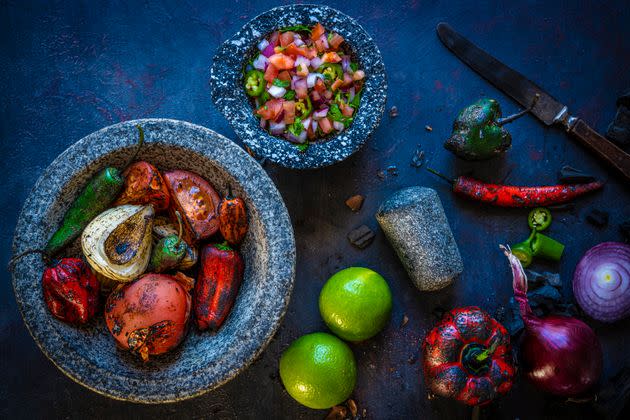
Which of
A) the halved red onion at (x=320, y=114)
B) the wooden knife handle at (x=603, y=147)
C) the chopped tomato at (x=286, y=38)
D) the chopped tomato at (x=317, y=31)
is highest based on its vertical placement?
the chopped tomato at (x=317, y=31)

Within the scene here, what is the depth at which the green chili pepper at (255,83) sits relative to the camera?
64.2 inches

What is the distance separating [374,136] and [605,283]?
2.94ft

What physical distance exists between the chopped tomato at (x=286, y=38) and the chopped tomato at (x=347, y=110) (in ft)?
0.84

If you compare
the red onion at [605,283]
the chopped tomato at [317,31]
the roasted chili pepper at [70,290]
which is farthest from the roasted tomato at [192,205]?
the red onion at [605,283]

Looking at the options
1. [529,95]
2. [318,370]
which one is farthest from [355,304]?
[529,95]

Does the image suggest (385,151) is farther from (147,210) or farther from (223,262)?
(147,210)

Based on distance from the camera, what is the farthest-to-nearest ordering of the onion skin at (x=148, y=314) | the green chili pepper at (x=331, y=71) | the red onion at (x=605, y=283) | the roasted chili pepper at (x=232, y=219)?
the red onion at (x=605, y=283)
the green chili pepper at (x=331, y=71)
the roasted chili pepper at (x=232, y=219)
the onion skin at (x=148, y=314)

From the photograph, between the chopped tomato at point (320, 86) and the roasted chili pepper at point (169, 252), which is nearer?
the roasted chili pepper at point (169, 252)

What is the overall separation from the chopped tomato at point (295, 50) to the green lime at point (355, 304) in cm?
68

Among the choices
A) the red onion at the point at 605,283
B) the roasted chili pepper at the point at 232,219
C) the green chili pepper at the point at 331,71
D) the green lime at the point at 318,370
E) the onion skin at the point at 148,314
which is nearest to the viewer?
the onion skin at the point at 148,314

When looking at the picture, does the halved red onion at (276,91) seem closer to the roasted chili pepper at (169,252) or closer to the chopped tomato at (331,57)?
the chopped tomato at (331,57)

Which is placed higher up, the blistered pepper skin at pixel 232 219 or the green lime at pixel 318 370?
the blistered pepper skin at pixel 232 219

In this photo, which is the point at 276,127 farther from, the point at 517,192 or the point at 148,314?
the point at 517,192

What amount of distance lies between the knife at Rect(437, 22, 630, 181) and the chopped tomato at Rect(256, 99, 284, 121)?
0.67 m
